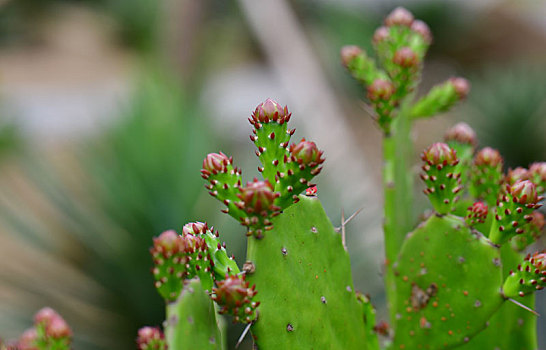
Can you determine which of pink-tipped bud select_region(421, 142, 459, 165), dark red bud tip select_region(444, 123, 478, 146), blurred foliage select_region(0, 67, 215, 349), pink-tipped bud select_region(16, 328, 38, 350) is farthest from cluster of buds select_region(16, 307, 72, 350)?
blurred foliage select_region(0, 67, 215, 349)

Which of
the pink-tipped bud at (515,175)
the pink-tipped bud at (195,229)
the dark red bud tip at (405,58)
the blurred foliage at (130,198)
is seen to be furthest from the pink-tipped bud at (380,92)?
the blurred foliage at (130,198)

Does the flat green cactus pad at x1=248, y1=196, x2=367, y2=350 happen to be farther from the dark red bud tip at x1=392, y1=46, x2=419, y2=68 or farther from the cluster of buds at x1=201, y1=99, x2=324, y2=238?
the dark red bud tip at x1=392, y1=46, x2=419, y2=68

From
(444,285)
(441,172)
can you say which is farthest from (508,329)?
(441,172)

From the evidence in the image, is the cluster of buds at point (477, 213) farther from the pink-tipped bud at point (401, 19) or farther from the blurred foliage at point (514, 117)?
the blurred foliage at point (514, 117)

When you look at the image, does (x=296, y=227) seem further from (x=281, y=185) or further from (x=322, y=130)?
(x=322, y=130)

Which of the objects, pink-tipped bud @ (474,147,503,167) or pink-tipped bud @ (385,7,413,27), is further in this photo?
pink-tipped bud @ (385,7,413,27)

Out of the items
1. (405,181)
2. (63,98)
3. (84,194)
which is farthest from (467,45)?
(405,181)
